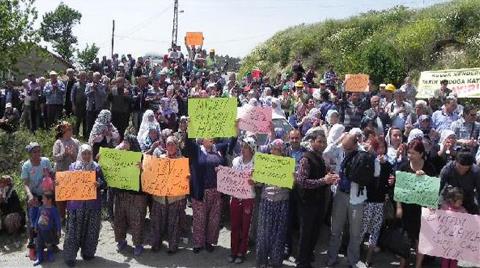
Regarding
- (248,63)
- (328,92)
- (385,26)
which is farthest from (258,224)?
(248,63)

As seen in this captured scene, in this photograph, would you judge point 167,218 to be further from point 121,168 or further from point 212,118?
point 212,118

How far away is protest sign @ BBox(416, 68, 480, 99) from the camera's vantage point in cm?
1584

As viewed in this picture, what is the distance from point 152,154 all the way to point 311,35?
2332cm

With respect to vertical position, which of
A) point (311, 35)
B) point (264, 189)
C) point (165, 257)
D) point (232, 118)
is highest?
point (311, 35)

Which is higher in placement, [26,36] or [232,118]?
[26,36]

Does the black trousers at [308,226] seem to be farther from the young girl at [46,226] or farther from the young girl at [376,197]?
the young girl at [46,226]

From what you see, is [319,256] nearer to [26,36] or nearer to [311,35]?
[26,36]

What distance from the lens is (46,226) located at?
28.5 feet

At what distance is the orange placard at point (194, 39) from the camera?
27.3 m

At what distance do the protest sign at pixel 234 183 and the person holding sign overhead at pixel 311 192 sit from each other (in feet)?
2.59

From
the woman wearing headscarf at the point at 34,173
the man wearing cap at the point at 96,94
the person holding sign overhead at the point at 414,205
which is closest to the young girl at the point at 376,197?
the person holding sign overhead at the point at 414,205

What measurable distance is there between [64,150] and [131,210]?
1.74m

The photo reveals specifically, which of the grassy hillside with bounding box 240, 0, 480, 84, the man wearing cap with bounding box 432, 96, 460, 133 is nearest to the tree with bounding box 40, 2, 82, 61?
the grassy hillside with bounding box 240, 0, 480, 84

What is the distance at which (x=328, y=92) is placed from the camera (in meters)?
13.3
